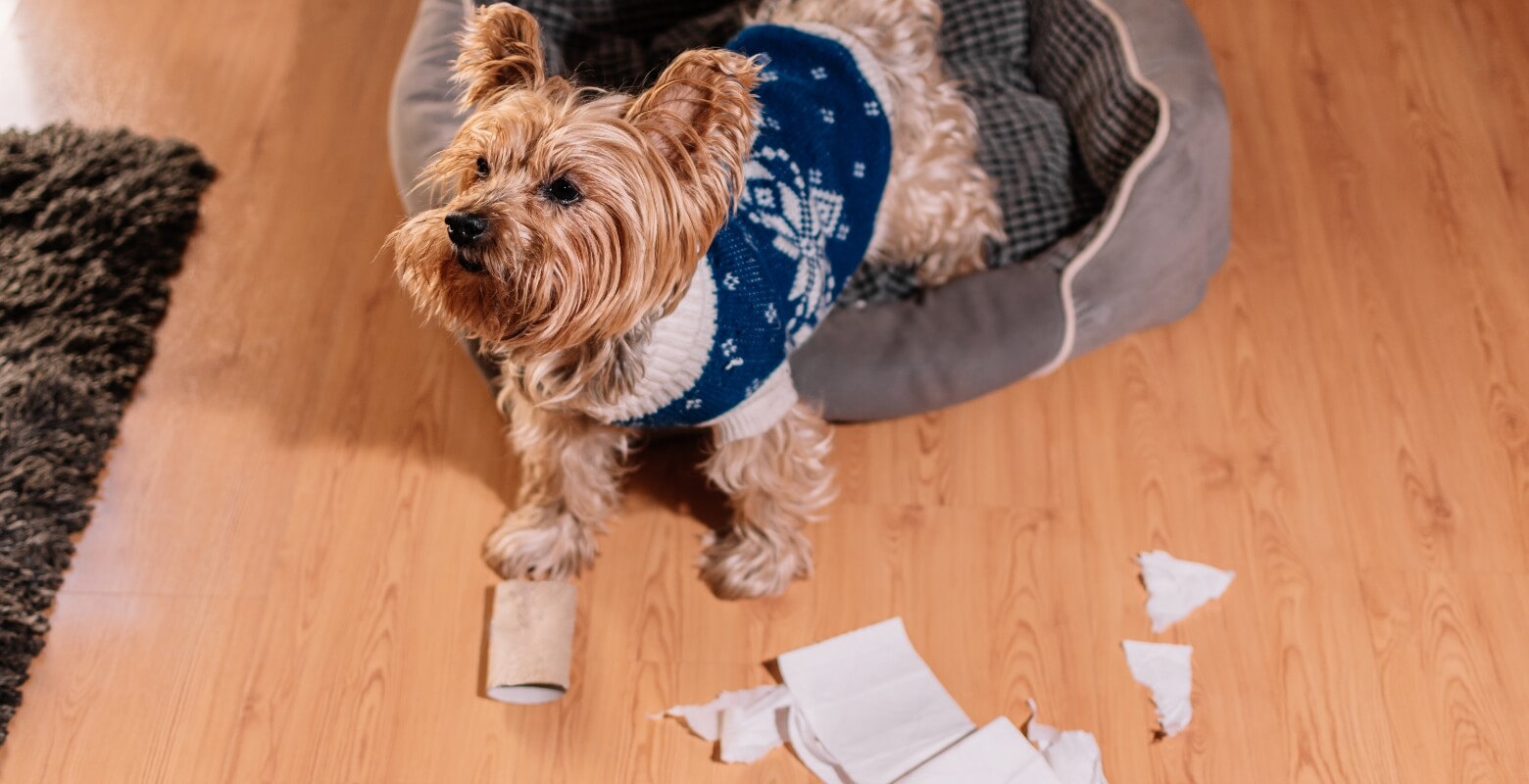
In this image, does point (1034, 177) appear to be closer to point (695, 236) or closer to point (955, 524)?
point (955, 524)

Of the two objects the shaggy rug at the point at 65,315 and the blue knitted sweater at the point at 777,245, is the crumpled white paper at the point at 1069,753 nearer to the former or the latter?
the blue knitted sweater at the point at 777,245

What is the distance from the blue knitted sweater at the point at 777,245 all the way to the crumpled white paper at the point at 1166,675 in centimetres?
75

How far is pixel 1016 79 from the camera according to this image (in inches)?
117

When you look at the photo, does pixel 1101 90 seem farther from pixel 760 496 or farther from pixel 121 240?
pixel 121 240

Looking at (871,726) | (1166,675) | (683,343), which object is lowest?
(871,726)

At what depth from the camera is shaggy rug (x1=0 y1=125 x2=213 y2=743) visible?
228 cm

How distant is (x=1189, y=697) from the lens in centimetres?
211

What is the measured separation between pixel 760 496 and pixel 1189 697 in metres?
0.79

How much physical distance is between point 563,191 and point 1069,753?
1214 millimetres

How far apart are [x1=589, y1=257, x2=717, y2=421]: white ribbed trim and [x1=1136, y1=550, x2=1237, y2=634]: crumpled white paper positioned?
3.15ft

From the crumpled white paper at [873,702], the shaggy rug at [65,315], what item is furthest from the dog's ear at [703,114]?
the shaggy rug at [65,315]

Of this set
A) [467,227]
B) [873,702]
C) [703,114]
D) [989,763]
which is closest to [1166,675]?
[989,763]

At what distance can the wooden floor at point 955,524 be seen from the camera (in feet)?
6.88

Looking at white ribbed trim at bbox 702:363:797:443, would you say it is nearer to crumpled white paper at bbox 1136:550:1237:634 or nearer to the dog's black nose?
the dog's black nose
